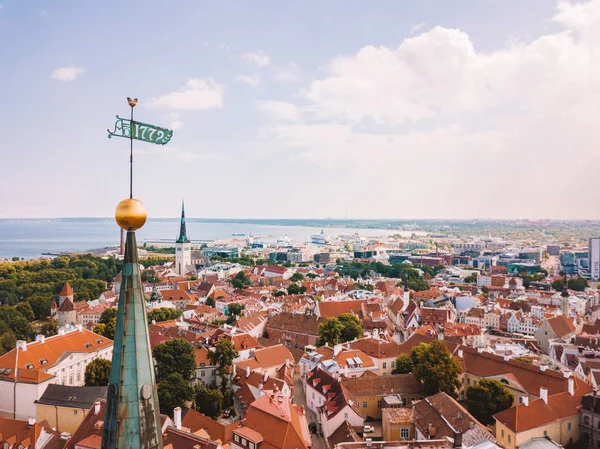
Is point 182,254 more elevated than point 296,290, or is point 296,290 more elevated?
point 182,254

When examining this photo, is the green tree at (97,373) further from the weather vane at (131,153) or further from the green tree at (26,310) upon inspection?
the green tree at (26,310)

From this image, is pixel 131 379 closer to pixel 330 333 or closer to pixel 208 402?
pixel 208 402

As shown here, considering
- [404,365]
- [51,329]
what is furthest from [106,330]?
[404,365]

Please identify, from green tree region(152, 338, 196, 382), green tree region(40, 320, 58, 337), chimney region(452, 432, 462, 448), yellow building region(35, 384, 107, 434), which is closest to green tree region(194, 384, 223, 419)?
green tree region(152, 338, 196, 382)

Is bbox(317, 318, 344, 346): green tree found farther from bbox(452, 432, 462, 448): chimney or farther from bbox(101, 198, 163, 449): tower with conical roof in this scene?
bbox(101, 198, 163, 449): tower with conical roof

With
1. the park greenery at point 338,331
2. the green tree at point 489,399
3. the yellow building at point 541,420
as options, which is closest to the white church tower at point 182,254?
the park greenery at point 338,331

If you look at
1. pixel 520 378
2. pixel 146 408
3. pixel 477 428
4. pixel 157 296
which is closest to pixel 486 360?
pixel 520 378

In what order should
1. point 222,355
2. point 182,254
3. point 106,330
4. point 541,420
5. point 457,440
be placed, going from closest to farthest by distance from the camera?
point 457,440 < point 541,420 < point 222,355 < point 106,330 < point 182,254

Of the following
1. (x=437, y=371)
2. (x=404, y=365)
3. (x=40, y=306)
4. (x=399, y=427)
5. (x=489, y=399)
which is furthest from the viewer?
(x=40, y=306)
